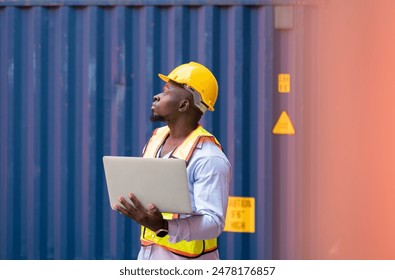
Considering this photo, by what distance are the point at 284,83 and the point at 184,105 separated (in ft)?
8.86

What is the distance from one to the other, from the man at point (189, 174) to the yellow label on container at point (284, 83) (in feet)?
8.44

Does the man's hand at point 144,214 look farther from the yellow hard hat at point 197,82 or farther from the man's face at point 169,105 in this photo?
the yellow hard hat at point 197,82

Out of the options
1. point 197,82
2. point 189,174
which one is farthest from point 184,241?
point 197,82

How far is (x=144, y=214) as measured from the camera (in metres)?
3.42

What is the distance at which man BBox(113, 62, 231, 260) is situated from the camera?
11.4 feet

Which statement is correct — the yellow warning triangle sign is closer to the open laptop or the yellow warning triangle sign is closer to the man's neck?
the man's neck

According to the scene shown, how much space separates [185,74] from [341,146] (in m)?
2.72

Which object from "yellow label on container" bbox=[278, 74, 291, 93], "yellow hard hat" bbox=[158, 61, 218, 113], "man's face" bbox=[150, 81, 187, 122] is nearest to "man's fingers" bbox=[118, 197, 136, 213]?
"man's face" bbox=[150, 81, 187, 122]

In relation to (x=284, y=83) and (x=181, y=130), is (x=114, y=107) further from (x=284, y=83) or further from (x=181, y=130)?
(x=181, y=130)

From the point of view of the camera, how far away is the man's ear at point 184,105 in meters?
3.67

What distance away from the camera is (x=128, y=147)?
21.4 ft

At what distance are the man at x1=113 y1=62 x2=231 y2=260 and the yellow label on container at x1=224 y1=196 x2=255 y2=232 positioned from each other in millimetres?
2556

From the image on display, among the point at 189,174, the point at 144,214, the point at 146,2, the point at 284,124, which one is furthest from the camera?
the point at 146,2

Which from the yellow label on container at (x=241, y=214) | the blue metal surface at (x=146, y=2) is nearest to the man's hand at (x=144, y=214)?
the yellow label on container at (x=241, y=214)
